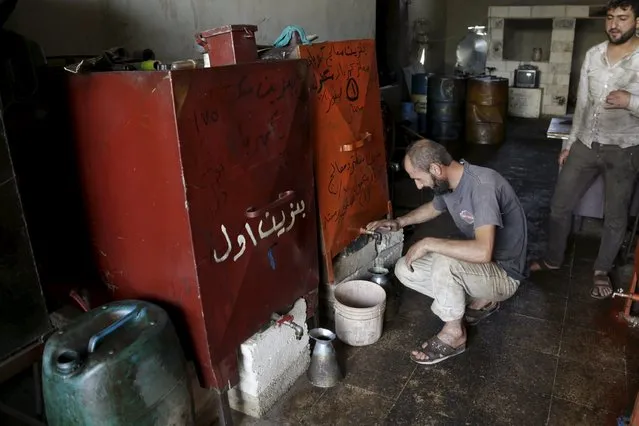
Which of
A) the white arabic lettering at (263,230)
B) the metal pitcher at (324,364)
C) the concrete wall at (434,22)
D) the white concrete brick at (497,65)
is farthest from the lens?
the white concrete brick at (497,65)

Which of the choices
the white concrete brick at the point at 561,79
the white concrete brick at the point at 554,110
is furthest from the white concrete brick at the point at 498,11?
the white concrete brick at the point at 554,110

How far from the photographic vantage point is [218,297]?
192 centimetres

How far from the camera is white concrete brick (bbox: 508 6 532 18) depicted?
32.3 ft

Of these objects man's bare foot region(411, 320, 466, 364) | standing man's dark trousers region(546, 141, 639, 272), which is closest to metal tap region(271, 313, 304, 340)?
man's bare foot region(411, 320, 466, 364)

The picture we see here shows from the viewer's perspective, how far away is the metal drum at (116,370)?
160 cm

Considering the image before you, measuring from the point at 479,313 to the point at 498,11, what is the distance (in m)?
8.69

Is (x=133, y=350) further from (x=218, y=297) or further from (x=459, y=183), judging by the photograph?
(x=459, y=183)

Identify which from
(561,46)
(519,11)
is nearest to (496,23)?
(519,11)

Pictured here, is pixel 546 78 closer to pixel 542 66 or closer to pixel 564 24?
pixel 542 66

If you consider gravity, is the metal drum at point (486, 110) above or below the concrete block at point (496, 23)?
below

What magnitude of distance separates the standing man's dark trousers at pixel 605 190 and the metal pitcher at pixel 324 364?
2.01m

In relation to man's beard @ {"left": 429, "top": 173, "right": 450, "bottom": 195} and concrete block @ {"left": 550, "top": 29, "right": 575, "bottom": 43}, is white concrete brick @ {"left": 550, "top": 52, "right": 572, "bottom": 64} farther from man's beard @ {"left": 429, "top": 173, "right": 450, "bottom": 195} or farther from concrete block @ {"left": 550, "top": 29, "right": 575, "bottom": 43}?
man's beard @ {"left": 429, "top": 173, "right": 450, "bottom": 195}

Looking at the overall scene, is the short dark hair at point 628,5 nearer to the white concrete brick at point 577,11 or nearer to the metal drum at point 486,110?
the metal drum at point 486,110

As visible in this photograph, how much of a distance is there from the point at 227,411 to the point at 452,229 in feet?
9.51
